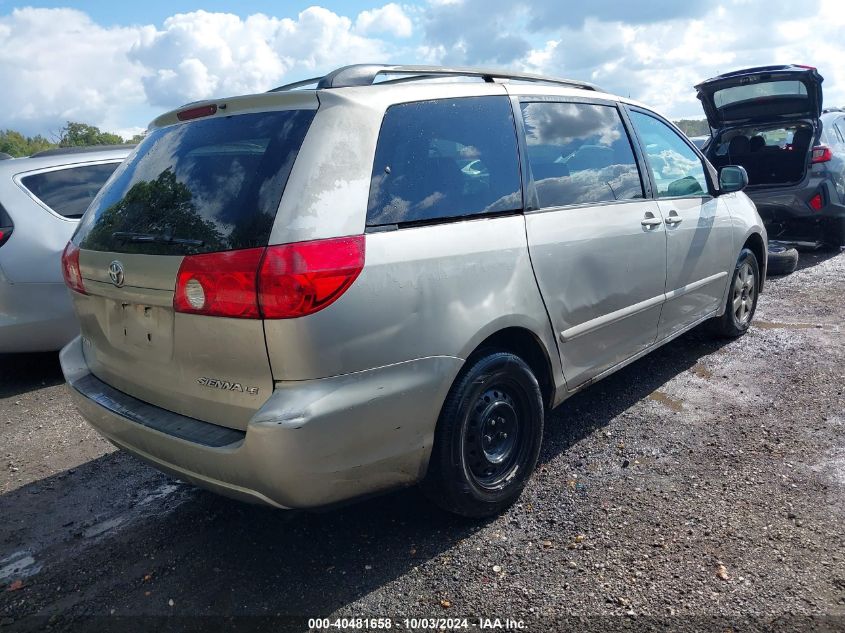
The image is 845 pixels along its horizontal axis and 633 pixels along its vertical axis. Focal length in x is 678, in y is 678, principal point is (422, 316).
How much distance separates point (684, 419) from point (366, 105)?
2627mm

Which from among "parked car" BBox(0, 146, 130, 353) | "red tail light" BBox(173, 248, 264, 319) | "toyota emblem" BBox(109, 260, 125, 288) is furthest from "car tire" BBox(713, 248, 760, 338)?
"parked car" BBox(0, 146, 130, 353)

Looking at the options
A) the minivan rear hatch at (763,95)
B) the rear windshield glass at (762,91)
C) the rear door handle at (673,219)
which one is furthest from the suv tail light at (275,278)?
the rear windshield glass at (762,91)

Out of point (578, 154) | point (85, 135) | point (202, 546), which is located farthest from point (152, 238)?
point (85, 135)

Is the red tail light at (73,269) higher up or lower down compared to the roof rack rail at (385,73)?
lower down

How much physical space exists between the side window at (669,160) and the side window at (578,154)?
0.84 ft

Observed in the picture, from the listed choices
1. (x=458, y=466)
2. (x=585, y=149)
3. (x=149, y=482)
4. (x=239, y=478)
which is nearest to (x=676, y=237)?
(x=585, y=149)

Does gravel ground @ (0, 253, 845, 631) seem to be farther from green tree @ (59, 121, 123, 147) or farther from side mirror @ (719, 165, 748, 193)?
green tree @ (59, 121, 123, 147)

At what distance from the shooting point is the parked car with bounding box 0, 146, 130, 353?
15.8 feet

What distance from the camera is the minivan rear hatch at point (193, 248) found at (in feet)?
7.68

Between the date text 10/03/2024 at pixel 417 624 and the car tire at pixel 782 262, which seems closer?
the date text 10/03/2024 at pixel 417 624

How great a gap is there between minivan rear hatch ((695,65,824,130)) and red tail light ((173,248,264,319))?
753 centimetres

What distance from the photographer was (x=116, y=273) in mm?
2670

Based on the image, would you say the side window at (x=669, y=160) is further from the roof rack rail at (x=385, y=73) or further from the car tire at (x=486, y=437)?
the car tire at (x=486, y=437)

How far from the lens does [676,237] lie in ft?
13.6
